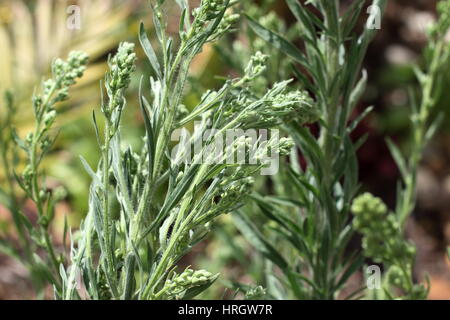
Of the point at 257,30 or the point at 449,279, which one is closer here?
the point at 257,30

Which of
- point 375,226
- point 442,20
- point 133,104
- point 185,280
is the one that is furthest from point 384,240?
point 133,104

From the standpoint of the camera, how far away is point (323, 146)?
0.77 meters

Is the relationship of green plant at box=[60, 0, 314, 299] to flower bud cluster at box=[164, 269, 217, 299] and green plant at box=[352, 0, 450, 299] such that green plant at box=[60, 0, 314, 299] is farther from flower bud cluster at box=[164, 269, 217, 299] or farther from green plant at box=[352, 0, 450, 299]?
green plant at box=[352, 0, 450, 299]

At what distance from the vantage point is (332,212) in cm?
75

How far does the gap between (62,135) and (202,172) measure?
2.27m

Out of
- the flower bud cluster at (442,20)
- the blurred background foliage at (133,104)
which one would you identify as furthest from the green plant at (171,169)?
the blurred background foliage at (133,104)

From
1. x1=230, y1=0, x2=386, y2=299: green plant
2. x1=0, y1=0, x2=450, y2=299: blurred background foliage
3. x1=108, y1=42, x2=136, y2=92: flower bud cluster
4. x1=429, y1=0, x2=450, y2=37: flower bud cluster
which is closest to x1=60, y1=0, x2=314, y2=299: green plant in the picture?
x1=108, y1=42, x2=136, y2=92: flower bud cluster

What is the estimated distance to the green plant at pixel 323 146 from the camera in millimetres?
720

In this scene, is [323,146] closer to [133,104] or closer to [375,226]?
[375,226]

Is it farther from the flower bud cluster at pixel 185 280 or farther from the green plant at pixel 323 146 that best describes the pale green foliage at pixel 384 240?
the flower bud cluster at pixel 185 280

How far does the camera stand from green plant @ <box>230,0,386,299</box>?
720mm

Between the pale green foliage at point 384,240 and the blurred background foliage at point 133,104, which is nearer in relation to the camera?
the pale green foliage at point 384,240
